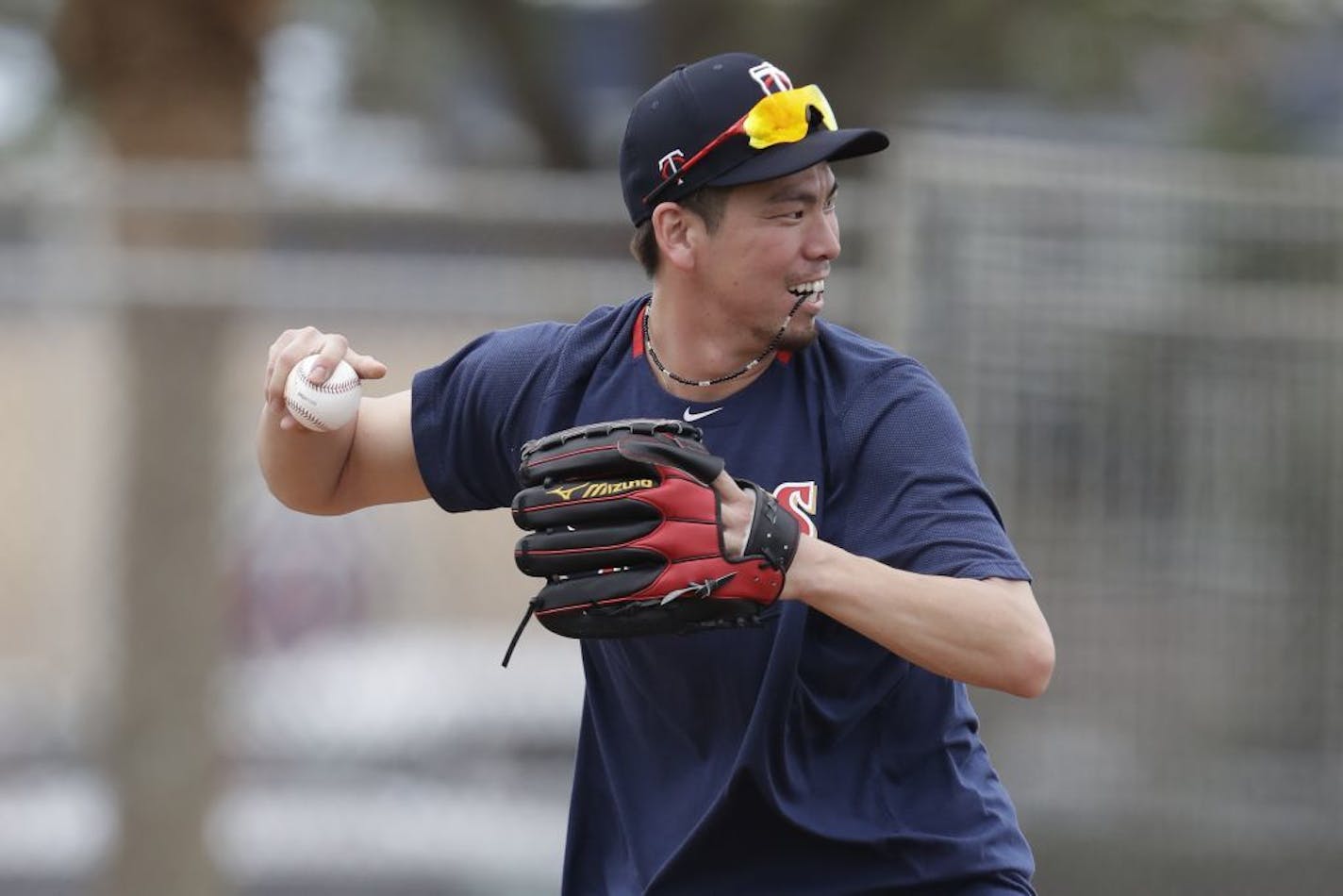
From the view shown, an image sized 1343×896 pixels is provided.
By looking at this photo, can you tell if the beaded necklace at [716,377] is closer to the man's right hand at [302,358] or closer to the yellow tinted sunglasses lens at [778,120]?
the yellow tinted sunglasses lens at [778,120]

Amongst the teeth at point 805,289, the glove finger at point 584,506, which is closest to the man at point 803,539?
the teeth at point 805,289

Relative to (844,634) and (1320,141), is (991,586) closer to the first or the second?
(844,634)

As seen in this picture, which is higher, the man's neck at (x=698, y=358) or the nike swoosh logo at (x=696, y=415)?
the man's neck at (x=698, y=358)

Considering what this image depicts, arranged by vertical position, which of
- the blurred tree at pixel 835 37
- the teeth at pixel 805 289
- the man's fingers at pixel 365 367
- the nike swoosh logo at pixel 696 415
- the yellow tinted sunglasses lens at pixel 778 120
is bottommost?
the nike swoosh logo at pixel 696 415

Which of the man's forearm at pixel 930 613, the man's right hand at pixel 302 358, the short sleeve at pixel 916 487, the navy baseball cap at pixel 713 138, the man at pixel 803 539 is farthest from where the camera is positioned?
the man's right hand at pixel 302 358

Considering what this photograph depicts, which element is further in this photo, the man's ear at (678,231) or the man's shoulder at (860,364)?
the man's ear at (678,231)

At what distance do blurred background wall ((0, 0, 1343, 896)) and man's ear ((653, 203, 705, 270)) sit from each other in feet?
13.1

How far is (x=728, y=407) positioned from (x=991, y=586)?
60 cm

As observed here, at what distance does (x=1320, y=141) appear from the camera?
44.9 feet

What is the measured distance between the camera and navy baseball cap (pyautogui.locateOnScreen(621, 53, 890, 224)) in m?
3.24

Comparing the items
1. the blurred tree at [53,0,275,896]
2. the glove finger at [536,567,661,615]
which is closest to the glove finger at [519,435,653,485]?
the glove finger at [536,567,661,615]

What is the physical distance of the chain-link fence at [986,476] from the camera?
A: 7457 millimetres

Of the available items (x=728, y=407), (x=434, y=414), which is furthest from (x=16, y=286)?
(x=728, y=407)

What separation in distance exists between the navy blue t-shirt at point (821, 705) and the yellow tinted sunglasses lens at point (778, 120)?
1.19 ft
